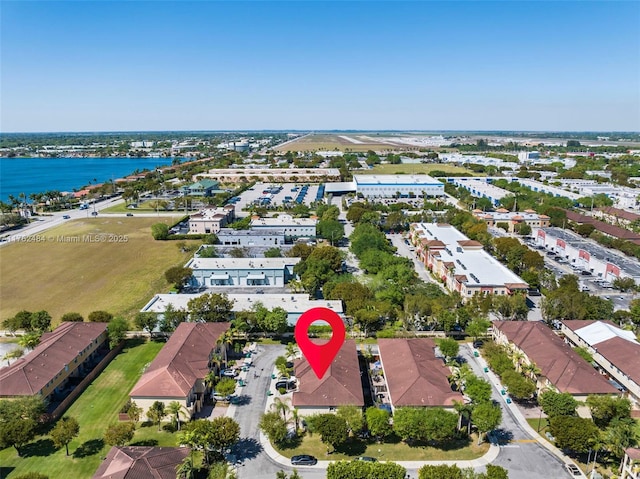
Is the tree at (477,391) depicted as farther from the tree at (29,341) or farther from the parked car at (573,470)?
the tree at (29,341)

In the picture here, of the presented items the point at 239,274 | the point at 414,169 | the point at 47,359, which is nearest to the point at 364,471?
the point at 47,359

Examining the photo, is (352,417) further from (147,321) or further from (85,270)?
(85,270)

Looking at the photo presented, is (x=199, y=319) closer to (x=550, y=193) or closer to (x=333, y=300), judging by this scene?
(x=333, y=300)

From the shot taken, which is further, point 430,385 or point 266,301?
point 266,301

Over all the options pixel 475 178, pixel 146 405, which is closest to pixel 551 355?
pixel 146 405

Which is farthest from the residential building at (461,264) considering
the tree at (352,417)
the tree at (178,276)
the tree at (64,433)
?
the tree at (64,433)

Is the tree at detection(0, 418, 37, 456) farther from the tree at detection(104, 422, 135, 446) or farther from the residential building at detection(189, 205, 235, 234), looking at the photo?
the residential building at detection(189, 205, 235, 234)
